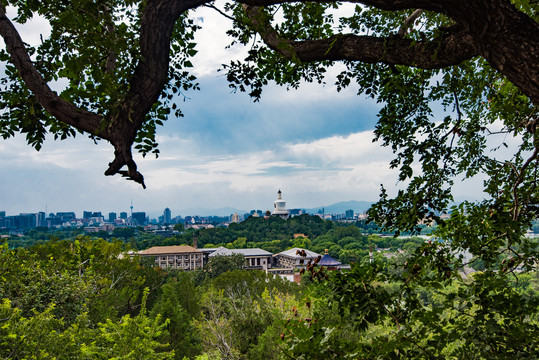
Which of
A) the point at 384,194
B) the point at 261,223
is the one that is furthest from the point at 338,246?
the point at 384,194

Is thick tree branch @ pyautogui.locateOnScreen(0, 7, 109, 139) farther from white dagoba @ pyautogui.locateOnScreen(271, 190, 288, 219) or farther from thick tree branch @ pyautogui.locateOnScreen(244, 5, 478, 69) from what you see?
white dagoba @ pyautogui.locateOnScreen(271, 190, 288, 219)

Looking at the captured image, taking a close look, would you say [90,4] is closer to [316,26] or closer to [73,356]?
[316,26]

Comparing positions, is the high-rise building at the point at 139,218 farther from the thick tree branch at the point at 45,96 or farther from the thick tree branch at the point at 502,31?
the thick tree branch at the point at 502,31

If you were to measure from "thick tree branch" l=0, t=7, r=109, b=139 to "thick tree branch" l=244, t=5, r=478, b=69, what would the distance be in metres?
1.26

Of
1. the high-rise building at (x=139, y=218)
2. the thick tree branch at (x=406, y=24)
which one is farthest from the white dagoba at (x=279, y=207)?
the high-rise building at (x=139, y=218)

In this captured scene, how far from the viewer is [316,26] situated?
3555 millimetres

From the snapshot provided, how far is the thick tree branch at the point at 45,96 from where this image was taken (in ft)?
6.93

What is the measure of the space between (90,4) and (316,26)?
1763 millimetres

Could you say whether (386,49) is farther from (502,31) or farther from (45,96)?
(45,96)

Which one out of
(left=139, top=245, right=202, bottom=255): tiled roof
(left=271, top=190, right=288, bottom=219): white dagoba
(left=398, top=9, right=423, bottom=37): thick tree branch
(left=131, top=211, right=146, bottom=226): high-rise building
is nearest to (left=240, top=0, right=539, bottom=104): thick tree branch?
(left=398, top=9, right=423, bottom=37): thick tree branch

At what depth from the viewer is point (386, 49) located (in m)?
2.52

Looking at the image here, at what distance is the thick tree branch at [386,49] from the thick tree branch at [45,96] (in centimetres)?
126

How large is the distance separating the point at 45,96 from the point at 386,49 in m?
1.90

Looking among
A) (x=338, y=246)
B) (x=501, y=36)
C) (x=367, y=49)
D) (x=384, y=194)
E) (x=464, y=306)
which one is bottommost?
(x=338, y=246)
